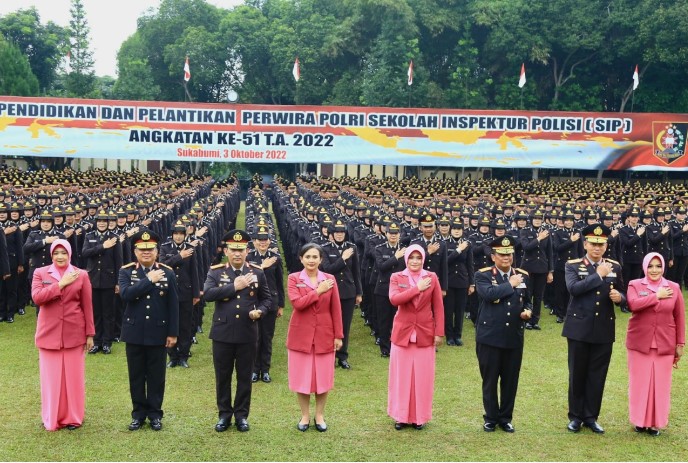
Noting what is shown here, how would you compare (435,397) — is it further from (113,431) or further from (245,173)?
(245,173)

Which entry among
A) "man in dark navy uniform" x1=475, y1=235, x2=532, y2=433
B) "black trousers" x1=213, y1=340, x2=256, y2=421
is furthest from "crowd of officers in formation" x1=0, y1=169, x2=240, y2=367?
"man in dark navy uniform" x1=475, y1=235, x2=532, y2=433

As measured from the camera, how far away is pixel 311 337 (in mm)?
6055

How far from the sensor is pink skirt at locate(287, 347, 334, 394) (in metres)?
6.03

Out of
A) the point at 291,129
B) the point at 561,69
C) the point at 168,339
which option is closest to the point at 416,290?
the point at 168,339

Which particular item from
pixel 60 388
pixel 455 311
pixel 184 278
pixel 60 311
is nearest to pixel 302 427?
pixel 60 388

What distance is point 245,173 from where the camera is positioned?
51.0 m

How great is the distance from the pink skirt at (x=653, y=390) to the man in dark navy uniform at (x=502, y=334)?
0.93m

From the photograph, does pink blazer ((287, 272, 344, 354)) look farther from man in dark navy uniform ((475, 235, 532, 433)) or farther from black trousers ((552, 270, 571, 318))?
black trousers ((552, 270, 571, 318))

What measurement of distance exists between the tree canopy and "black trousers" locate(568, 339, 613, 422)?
102ft

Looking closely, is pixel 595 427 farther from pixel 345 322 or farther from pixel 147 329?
pixel 147 329

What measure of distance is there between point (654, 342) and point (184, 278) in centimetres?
474

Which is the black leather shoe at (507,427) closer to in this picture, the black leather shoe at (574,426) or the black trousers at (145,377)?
the black leather shoe at (574,426)

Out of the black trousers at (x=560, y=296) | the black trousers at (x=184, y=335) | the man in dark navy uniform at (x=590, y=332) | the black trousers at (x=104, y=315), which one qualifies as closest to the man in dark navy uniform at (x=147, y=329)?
the black trousers at (x=184, y=335)

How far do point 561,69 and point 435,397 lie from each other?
34.8m
